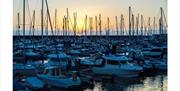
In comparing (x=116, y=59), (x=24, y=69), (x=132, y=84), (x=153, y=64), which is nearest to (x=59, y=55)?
(x=24, y=69)

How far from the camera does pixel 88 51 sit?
3545 millimetres

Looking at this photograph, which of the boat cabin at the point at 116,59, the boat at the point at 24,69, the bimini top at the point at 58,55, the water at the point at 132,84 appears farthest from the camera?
the boat cabin at the point at 116,59

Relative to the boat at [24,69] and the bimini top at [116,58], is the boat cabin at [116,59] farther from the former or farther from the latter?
the boat at [24,69]

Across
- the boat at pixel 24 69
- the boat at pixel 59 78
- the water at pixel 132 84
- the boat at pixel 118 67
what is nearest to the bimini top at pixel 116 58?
the boat at pixel 118 67

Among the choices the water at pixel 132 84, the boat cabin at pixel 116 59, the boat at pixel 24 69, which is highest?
the boat cabin at pixel 116 59

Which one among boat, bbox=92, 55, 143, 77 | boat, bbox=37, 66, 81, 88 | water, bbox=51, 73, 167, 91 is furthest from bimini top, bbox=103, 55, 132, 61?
boat, bbox=37, 66, 81, 88

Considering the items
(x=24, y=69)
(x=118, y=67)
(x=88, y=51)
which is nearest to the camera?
(x=24, y=69)

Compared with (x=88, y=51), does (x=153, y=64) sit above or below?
below

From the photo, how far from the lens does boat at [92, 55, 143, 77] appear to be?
3.61m

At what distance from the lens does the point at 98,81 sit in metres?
3.54

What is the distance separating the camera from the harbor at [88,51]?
3.20 meters

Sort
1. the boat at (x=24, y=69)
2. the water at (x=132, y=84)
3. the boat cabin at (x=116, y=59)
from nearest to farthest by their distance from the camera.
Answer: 1. the boat at (x=24, y=69)
2. the water at (x=132, y=84)
3. the boat cabin at (x=116, y=59)

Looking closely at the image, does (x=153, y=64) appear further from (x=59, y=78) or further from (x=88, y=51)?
(x=59, y=78)

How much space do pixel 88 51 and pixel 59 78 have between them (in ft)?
1.47
